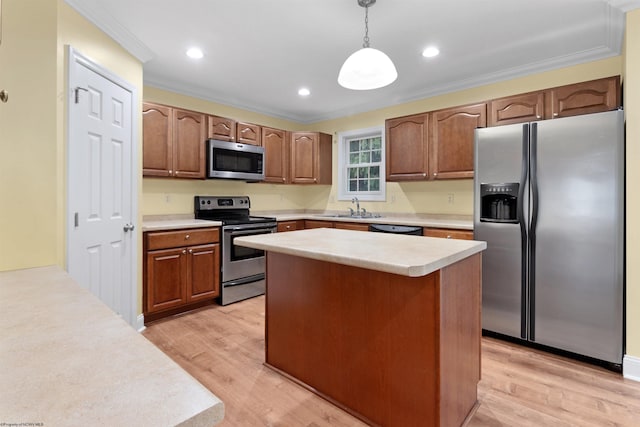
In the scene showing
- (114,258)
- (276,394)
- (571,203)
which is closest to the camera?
(276,394)

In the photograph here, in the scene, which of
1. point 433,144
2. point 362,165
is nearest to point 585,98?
point 433,144

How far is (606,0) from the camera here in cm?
222

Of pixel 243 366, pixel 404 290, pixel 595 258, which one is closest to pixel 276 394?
pixel 243 366

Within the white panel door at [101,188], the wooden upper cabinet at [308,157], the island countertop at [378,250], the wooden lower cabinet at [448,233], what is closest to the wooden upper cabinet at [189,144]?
the white panel door at [101,188]

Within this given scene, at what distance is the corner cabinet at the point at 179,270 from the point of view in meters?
3.09

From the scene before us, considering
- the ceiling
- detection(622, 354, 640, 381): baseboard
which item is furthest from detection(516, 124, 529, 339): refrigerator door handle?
the ceiling

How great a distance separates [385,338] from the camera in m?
1.64

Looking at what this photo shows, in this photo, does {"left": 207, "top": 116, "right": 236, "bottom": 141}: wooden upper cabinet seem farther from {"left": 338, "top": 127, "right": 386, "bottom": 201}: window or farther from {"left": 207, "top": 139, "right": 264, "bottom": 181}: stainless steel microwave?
{"left": 338, "top": 127, "right": 386, "bottom": 201}: window

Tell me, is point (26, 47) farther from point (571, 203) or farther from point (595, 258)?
point (595, 258)

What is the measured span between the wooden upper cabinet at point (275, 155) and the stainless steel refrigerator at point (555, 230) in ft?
8.61

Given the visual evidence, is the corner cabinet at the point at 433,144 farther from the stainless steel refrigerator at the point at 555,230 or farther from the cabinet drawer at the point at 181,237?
the cabinet drawer at the point at 181,237

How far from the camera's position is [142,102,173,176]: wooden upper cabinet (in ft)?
10.8

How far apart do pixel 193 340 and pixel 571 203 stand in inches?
123

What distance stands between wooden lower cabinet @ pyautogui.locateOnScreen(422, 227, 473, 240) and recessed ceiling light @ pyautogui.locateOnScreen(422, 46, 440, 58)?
5.37 feet
